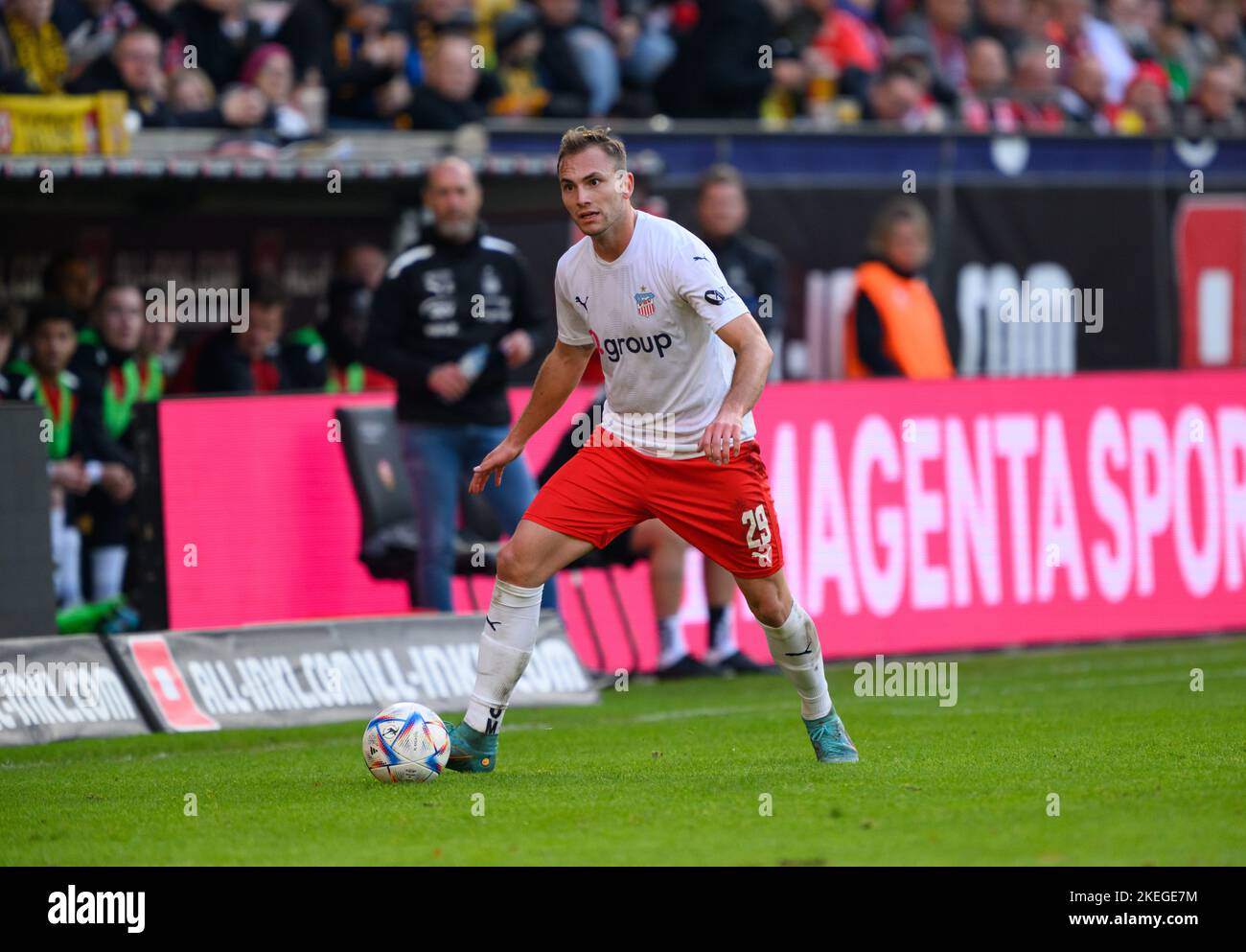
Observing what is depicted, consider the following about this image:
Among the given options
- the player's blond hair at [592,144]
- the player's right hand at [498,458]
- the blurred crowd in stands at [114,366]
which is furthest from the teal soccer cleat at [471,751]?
the blurred crowd in stands at [114,366]

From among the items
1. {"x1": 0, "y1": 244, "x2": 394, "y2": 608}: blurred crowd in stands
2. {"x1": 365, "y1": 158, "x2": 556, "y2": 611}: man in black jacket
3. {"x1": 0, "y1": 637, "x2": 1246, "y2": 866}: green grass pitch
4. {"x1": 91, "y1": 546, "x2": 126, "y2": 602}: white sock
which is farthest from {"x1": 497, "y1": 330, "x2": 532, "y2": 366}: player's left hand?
{"x1": 91, "y1": 546, "x2": 126, "y2": 602}: white sock

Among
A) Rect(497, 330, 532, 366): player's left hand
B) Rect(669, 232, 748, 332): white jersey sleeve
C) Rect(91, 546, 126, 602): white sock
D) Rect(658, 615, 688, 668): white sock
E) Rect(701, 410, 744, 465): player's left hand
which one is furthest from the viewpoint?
Rect(91, 546, 126, 602): white sock

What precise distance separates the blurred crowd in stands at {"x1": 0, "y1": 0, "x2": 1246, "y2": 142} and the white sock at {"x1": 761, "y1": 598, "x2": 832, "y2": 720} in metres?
7.44

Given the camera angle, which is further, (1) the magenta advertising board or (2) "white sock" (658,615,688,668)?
(2) "white sock" (658,615,688,668)

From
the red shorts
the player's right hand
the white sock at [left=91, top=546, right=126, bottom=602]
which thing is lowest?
the white sock at [left=91, top=546, right=126, bottom=602]

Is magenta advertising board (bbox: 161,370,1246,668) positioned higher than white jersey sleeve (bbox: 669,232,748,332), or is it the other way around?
white jersey sleeve (bbox: 669,232,748,332)

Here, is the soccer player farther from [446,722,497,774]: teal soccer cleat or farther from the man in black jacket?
the man in black jacket

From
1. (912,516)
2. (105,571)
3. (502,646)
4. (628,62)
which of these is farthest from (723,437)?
(628,62)

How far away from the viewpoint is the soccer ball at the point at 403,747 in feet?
27.3

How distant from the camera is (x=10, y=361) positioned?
13.8m

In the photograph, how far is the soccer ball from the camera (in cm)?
834

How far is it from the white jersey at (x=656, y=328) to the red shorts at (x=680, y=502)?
0.10m

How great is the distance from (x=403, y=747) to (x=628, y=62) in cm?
1133
